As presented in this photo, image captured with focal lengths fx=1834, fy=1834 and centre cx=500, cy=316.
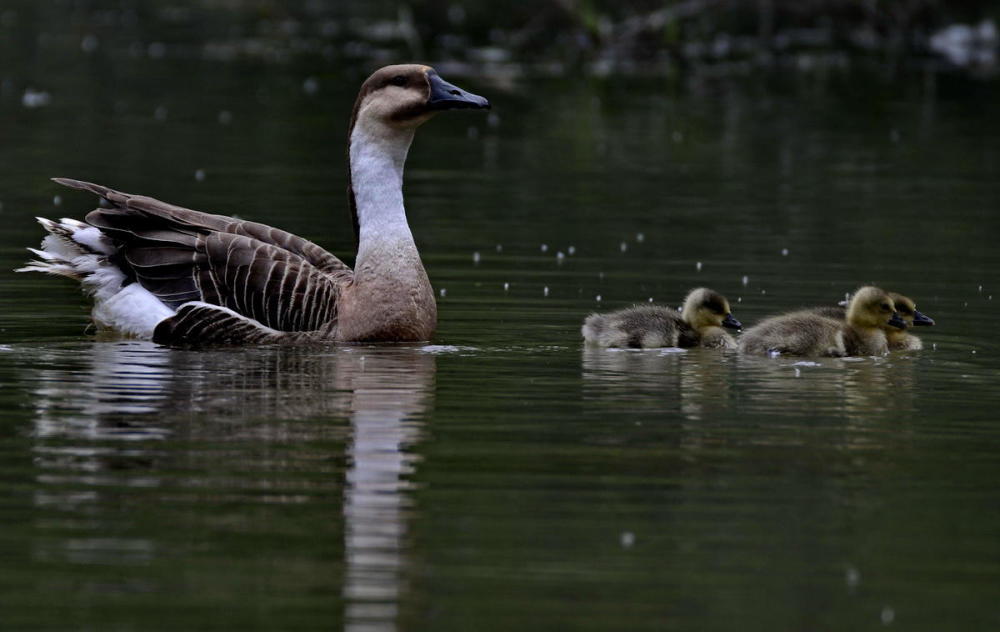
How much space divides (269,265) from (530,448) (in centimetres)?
343

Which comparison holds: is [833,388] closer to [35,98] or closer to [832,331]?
[832,331]

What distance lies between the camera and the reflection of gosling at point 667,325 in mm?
11734

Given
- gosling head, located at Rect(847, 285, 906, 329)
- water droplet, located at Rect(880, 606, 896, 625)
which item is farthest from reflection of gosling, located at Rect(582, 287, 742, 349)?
water droplet, located at Rect(880, 606, 896, 625)

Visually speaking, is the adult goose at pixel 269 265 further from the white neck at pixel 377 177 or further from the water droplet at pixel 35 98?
the water droplet at pixel 35 98

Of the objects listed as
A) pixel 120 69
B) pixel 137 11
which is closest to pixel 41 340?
pixel 120 69

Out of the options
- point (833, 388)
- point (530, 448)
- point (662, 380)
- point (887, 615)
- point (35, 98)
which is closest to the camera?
point (887, 615)

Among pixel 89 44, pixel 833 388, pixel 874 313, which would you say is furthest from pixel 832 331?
pixel 89 44

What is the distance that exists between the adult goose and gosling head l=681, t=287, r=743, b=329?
5.50ft

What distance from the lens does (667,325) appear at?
38.9 feet

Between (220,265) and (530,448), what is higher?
(220,265)

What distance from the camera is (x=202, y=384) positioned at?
10156 mm

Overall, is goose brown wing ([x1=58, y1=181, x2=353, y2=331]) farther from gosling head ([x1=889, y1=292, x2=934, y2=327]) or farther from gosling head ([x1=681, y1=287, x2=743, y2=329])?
gosling head ([x1=889, y1=292, x2=934, y2=327])

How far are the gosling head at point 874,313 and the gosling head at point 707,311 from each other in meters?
0.76

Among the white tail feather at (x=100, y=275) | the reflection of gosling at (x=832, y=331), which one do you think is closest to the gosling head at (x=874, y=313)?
the reflection of gosling at (x=832, y=331)
